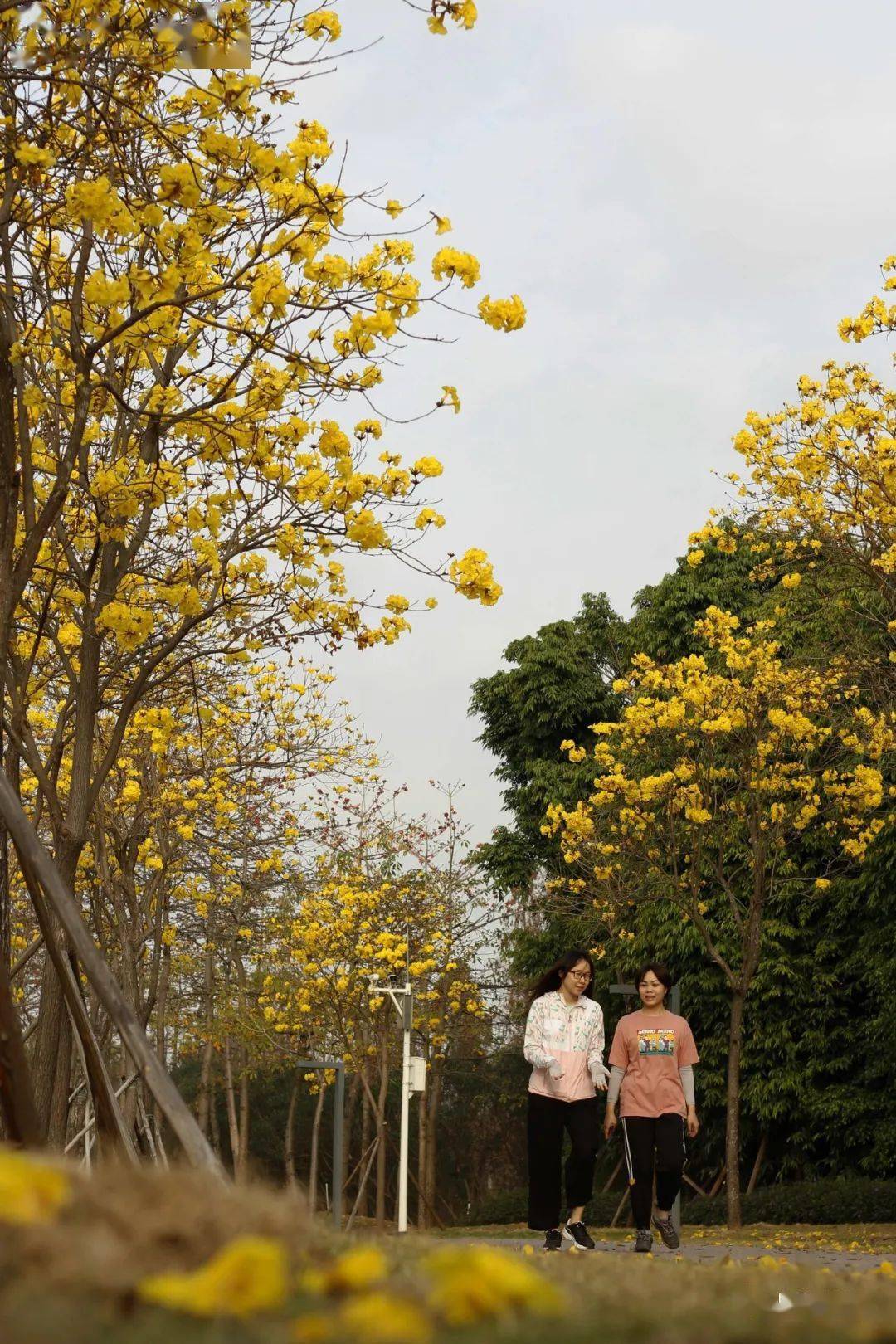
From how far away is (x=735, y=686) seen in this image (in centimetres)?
1938

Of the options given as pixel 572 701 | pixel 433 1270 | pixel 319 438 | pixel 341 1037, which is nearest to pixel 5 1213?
pixel 433 1270

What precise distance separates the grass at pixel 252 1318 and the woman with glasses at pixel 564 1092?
692 centimetres

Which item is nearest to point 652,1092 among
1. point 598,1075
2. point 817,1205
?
point 598,1075

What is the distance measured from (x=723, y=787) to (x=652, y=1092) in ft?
42.0

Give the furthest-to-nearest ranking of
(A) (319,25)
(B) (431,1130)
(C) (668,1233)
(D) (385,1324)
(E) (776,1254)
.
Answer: (B) (431,1130)
(E) (776,1254)
(C) (668,1233)
(A) (319,25)
(D) (385,1324)

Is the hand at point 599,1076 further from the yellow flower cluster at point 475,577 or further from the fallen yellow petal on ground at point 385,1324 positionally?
the fallen yellow petal on ground at point 385,1324

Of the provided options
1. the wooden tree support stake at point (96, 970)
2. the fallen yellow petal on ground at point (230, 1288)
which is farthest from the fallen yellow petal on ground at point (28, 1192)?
the wooden tree support stake at point (96, 970)

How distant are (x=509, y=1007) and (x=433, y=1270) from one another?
33582mm

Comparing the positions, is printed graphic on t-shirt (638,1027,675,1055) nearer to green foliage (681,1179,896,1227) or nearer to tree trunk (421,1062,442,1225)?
green foliage (681,1179,896,1227)

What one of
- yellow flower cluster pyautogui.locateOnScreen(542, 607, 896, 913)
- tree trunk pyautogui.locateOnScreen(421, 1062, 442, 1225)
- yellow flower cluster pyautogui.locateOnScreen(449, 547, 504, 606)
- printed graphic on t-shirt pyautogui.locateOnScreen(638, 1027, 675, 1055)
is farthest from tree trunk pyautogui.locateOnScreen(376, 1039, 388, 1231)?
yellow flower cluster pyautogui.locateOnScreen(449, 547, 504, 606)

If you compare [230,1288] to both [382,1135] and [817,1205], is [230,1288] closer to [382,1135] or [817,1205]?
[817,1205]

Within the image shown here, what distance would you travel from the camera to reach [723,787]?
2242 cm

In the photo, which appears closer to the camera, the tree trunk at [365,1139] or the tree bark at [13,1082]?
the tree bark at [13,1082]

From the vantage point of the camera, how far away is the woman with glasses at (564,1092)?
9344 mm
